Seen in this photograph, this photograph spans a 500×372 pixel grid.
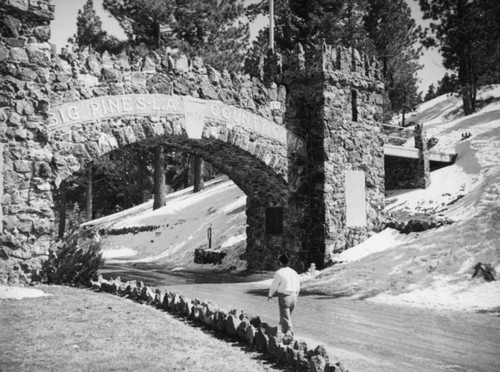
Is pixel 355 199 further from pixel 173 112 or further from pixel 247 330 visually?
pixel 247 330

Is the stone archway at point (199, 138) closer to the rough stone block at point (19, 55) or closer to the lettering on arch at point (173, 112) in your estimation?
the lettering on arch at point (173, 112)

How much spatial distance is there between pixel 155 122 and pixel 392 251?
24.7ft

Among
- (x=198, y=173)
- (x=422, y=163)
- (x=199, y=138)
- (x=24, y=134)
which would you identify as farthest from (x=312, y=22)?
(x=24, y=134)

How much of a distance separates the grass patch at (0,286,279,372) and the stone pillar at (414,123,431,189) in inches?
681

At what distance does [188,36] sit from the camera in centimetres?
3102

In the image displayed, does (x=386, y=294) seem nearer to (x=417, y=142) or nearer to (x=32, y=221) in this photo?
(x=32, y=221)

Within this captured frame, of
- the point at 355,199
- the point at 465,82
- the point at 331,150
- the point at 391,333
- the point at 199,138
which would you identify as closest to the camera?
the point at 391,333

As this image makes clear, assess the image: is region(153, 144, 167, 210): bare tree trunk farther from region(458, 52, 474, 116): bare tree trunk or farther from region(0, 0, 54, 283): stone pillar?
region(458, 52, 474, 116): bare tree trunk

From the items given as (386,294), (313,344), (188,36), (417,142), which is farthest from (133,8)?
(313,344)

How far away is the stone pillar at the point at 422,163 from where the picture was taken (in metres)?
23.1

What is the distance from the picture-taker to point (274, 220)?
1745cm

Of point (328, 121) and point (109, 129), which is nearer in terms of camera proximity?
point (109, 129)

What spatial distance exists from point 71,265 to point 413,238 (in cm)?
944

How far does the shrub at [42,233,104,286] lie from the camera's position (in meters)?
12.0
